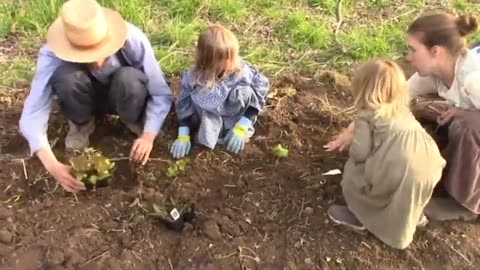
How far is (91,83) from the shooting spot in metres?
3.79

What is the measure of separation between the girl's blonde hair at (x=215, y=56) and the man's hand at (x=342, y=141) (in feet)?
2.06

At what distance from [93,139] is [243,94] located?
2.82 ft

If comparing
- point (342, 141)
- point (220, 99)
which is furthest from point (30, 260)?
point (342, 141)

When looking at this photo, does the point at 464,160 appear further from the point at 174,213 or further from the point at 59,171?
the point at 59,171

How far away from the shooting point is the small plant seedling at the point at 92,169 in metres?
3.61

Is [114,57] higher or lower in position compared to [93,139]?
higher

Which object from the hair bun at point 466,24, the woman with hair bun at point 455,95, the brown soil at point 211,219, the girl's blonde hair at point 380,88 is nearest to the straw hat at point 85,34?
the brown soil at point 211,219

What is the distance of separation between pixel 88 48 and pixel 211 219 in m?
0.97

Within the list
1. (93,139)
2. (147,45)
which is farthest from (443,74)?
(93,139)

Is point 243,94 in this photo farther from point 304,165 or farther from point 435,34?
point 435,34

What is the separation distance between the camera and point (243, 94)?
378 cm

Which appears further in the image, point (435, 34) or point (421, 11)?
point (421, 11)

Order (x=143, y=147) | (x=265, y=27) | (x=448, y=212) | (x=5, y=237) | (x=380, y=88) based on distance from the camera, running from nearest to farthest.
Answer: (x=380, y=88) → (x=5, y=237) → (x=448, y=212) → (x=143, y=147) → (x=265, y=27)

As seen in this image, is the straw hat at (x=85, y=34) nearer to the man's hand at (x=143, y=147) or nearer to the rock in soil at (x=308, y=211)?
the man's hand at (x=143, y=147)
